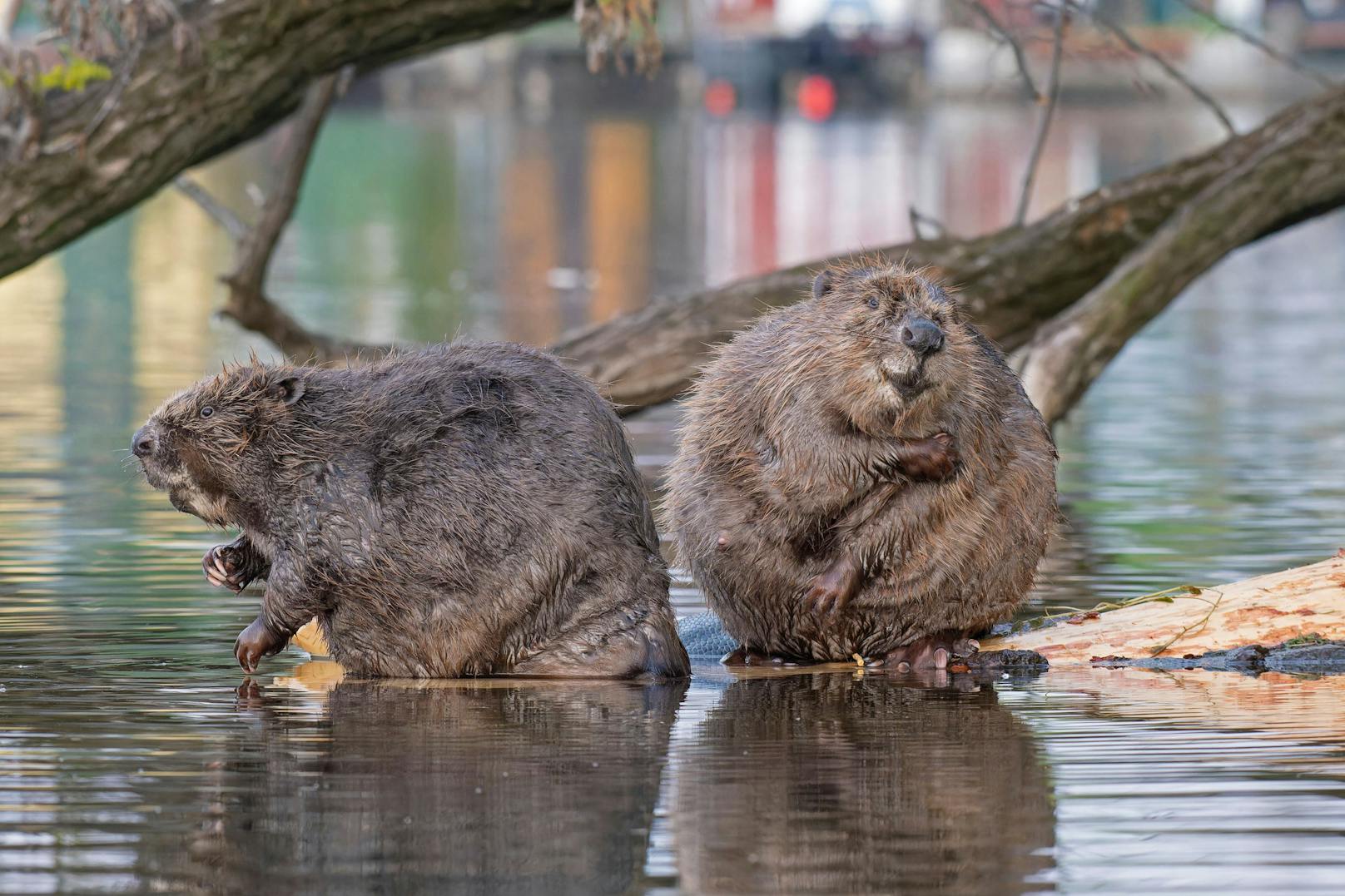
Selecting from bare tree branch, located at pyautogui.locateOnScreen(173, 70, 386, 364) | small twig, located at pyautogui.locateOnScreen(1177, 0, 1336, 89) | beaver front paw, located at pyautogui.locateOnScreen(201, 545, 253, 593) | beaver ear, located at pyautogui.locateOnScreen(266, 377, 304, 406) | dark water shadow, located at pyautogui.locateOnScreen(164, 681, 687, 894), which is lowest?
bare tree branch, located at pyautogui.locateOnScreen(173, 70, 386, 364)

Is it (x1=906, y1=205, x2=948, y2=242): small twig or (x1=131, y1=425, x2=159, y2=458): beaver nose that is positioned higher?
(x1=131, y1=425, x2=159, y2=458): beaver nose

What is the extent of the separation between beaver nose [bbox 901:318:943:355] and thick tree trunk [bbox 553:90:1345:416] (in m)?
4.84

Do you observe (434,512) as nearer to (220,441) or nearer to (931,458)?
(220,441)

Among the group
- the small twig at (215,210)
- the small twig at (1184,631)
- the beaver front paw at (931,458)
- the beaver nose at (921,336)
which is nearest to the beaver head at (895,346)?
the beaver nose at (921,336)

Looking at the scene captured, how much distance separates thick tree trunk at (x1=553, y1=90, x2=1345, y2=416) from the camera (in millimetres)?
12008

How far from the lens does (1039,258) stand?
40.9 ft

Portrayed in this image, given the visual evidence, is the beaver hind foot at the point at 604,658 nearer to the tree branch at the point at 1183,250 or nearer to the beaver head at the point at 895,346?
the beaver head at the point at 895,346

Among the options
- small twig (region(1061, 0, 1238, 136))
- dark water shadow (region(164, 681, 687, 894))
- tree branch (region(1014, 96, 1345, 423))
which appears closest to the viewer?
dark water shadow (region(164, 681, 687, 894))

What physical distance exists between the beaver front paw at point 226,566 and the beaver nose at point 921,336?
2.12 metres

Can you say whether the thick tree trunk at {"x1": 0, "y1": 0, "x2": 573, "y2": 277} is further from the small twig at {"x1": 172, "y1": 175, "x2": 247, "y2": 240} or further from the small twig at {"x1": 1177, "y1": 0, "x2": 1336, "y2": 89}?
the small twig at {"x1": 1177, "y1": 0, "x2": 1336, "y2": 89}

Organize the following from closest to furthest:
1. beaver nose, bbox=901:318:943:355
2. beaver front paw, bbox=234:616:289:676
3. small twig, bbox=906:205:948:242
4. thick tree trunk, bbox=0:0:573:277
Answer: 1. beaver nose, bbox=901:318:943:355
2. beaver front paw, bbox=234:616:289:676
3. thick tree trunk, bbox=0:0:573:277
4. small twig, bbox=906:205:948:242

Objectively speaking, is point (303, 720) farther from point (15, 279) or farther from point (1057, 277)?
point (15, 279)

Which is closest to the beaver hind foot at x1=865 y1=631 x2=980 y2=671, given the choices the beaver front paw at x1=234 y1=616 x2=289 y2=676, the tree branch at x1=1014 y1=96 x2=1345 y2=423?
the beaver front paw at x1=234 y1=616 x2=289 y2=676

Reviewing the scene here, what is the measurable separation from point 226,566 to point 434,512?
32.1 inches
